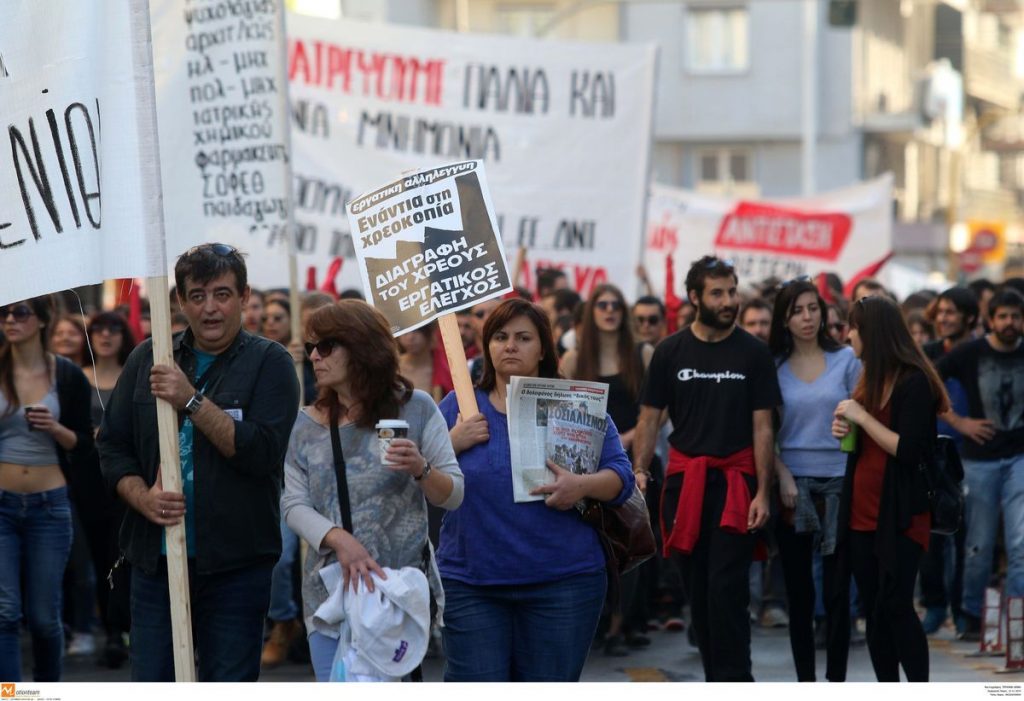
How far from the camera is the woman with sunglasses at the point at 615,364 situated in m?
9.27

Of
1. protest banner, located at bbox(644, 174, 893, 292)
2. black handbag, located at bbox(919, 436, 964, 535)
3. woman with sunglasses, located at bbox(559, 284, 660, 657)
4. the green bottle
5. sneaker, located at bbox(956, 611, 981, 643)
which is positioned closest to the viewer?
black handbag, located at bbox(919, 436, 964, 535)

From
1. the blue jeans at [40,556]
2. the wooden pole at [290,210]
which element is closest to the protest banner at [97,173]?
the blue jeans at [40,556]

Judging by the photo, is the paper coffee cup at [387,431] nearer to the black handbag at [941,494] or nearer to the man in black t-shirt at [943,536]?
the black handbag at [941,494]

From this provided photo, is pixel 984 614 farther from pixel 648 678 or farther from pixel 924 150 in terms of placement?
pixel 924 150

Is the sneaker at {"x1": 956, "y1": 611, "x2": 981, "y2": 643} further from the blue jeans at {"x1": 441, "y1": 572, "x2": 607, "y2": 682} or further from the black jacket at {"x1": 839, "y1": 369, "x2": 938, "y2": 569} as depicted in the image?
the blue jeans at {"x1": 441, "y1": 572, "x2": 607, "y2": 682}

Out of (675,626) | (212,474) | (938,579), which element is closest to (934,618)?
(938,579)

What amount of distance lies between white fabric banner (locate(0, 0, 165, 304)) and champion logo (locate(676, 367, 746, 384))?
9.61ft

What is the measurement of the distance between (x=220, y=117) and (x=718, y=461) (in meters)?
Result: 3.95

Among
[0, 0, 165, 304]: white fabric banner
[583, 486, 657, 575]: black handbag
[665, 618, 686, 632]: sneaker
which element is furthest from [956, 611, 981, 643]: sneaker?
[0, 0, 165, 304]: white fabric banner

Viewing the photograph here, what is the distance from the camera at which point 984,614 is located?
900 centimetres

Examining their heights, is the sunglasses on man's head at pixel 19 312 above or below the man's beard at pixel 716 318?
above

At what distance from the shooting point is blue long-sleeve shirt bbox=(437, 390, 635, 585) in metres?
5.66

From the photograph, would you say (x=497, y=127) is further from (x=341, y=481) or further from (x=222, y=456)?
(x=341, y=481)

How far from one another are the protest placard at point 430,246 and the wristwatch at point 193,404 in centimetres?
90
